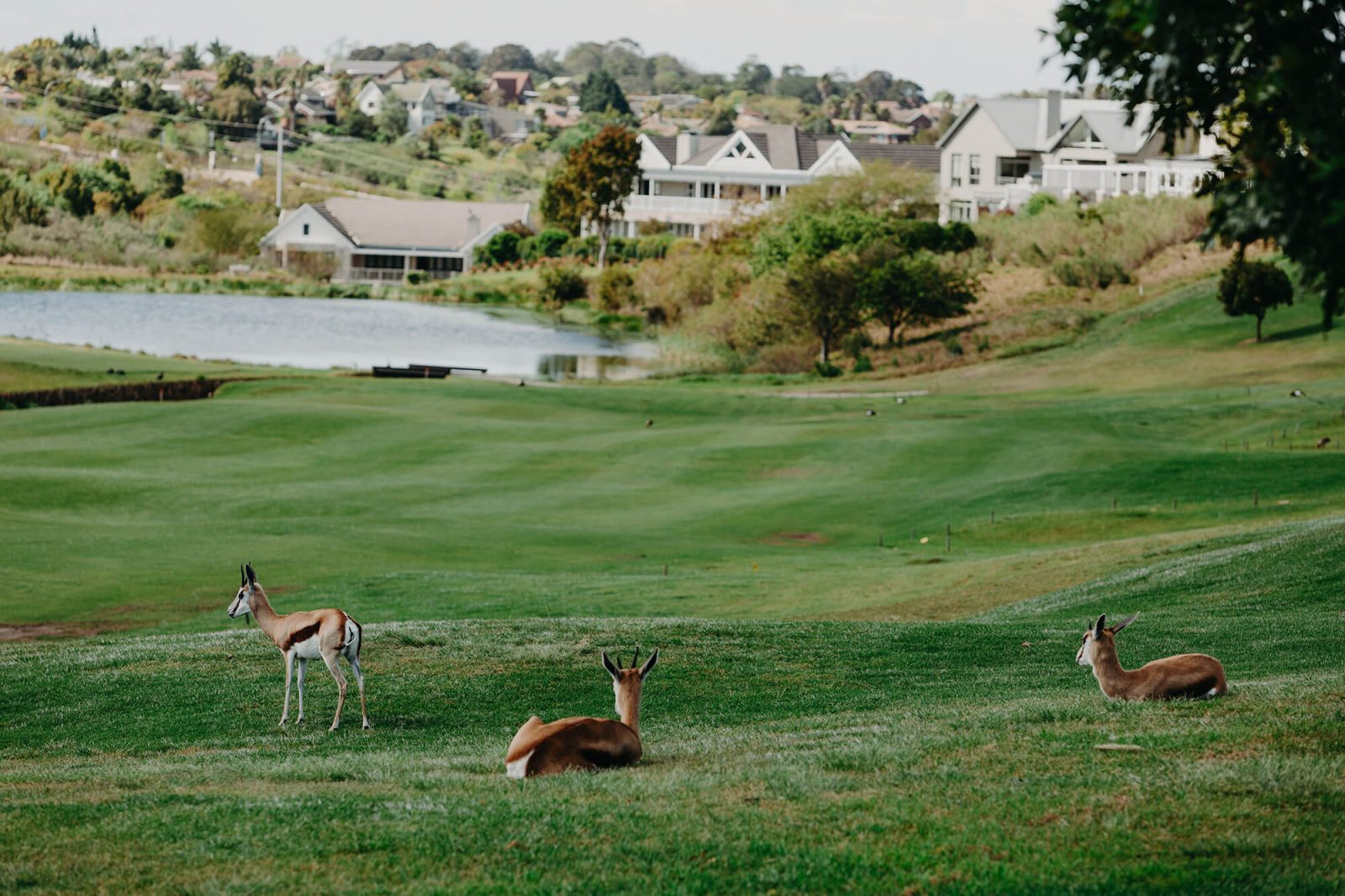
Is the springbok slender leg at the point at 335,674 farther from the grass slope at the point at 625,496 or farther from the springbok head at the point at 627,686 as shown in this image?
the grass slope at the point at 625,496

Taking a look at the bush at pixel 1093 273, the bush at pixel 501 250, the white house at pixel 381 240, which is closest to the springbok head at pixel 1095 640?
the bush at pixel 1093 273

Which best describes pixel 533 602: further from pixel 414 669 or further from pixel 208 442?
pixel 208 442

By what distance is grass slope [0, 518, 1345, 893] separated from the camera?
9688 millimetres

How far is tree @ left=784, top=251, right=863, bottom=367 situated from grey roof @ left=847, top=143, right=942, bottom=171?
60.4 m

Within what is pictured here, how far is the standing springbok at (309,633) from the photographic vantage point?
1592 centimetres

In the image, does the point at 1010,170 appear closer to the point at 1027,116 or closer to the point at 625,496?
the point at 1027,116

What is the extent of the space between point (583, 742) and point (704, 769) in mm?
1037

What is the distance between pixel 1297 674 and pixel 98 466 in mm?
35454

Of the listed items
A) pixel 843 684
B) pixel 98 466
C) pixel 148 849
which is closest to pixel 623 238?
pixel 98 466

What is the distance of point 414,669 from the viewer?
66.1 feet

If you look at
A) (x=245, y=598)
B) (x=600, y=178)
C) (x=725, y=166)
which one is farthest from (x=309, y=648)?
(x=725, y=166)

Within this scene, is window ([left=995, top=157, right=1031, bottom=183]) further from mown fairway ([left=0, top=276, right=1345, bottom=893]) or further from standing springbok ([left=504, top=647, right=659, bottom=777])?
standing springbok ([left=504, top=647, right=659, bottom=777])

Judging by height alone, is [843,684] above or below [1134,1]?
below

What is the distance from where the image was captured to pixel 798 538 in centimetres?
3859
